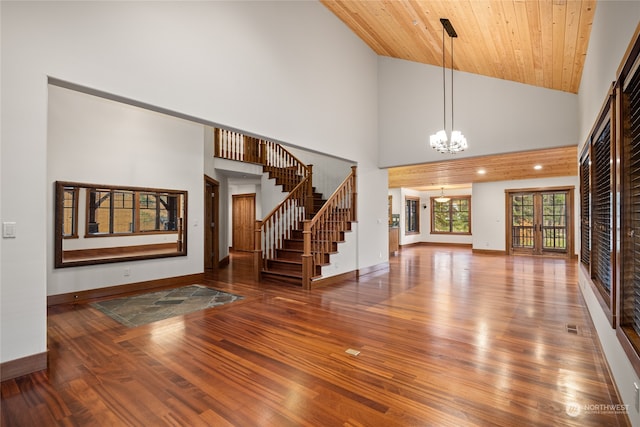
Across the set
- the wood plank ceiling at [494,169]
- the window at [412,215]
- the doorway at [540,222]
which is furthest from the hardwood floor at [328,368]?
the window at [412,215]

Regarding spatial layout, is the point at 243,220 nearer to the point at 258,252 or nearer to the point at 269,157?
the point at 269,157

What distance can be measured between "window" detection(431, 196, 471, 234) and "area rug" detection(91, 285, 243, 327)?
11.2 m

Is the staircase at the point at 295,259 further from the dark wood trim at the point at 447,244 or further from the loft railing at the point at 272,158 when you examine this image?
the dark wood trim at the point at 447,244

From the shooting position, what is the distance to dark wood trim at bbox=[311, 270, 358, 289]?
574 centimetres

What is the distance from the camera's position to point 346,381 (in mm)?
2436

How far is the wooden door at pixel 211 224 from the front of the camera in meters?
7.72

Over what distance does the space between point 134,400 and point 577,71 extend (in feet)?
19.7

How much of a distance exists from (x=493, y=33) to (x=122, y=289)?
655 cm

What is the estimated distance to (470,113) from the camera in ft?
19.1

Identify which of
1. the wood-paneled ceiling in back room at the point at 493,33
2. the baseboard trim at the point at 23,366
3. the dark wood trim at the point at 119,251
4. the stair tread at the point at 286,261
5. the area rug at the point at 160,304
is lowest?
Answer: the area rug at the point at 160,304

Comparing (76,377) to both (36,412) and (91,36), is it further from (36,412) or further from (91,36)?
(91,36)

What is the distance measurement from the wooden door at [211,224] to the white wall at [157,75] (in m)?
1.59

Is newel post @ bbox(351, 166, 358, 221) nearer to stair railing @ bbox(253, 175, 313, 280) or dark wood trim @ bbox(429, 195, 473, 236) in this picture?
stair railing @ bbox(253, 175, 313, 280)

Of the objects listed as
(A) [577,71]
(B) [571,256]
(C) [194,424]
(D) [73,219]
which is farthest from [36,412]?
(B) [571,256]
